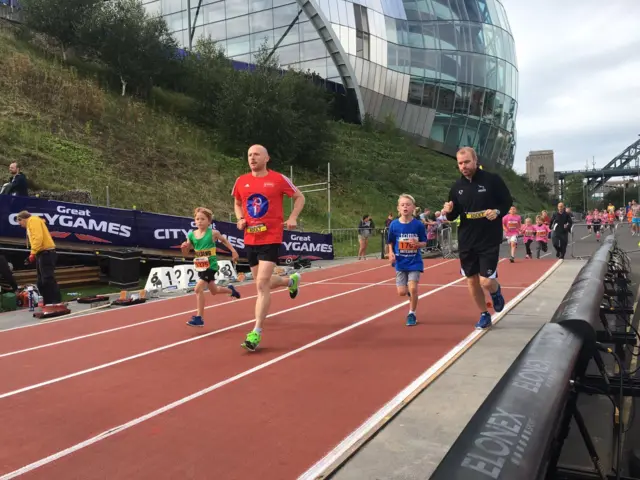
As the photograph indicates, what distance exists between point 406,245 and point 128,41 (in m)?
29.1

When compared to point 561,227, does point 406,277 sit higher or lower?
lower

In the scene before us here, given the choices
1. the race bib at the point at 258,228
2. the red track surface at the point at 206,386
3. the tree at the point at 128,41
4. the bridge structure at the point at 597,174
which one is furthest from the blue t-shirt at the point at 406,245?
the bridge structure at the point at 597,174

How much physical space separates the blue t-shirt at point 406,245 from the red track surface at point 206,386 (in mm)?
840

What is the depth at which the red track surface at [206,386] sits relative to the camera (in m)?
3.31

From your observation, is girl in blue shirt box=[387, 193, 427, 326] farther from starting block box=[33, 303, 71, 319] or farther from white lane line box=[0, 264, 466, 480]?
starting block box=[33, 303, 71, 319]

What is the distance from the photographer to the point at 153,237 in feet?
46.4

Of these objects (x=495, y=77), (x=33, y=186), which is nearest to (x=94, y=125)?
(x=33, y=186)

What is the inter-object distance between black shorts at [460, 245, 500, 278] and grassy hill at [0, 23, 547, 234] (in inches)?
698

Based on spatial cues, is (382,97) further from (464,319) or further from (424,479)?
(424,479)

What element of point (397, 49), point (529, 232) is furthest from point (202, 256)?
point (397, 49)

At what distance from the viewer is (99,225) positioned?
42.7 feet

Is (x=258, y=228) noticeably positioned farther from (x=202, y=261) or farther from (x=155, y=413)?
(x=155, y=413)

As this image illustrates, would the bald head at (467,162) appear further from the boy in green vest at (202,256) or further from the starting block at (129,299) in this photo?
the starting block at (129,299)

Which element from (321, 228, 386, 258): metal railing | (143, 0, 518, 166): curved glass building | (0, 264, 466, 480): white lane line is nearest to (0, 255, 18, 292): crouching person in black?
(0, 264, 466, 480): white lane line
